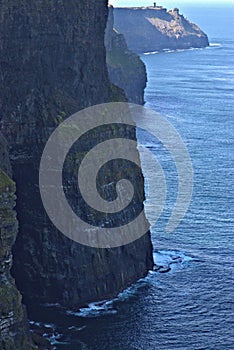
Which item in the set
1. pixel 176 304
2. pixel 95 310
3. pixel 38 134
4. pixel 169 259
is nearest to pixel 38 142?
pixel 38 134

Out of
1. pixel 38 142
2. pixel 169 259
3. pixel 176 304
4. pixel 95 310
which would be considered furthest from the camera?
pixel 169 259

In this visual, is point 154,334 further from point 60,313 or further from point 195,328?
point 60,313

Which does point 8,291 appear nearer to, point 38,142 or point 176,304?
point 176,304

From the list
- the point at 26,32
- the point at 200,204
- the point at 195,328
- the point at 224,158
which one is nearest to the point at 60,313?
the point at 195,328

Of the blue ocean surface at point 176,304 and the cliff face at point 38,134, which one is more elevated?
the cliff face at point 38,134

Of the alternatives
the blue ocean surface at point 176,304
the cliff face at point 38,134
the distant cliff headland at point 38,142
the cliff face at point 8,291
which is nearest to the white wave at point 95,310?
the blue ocean surface at point 176,304

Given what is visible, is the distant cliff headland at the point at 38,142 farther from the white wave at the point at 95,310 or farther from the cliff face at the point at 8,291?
the cliff face at the point at 8,291
